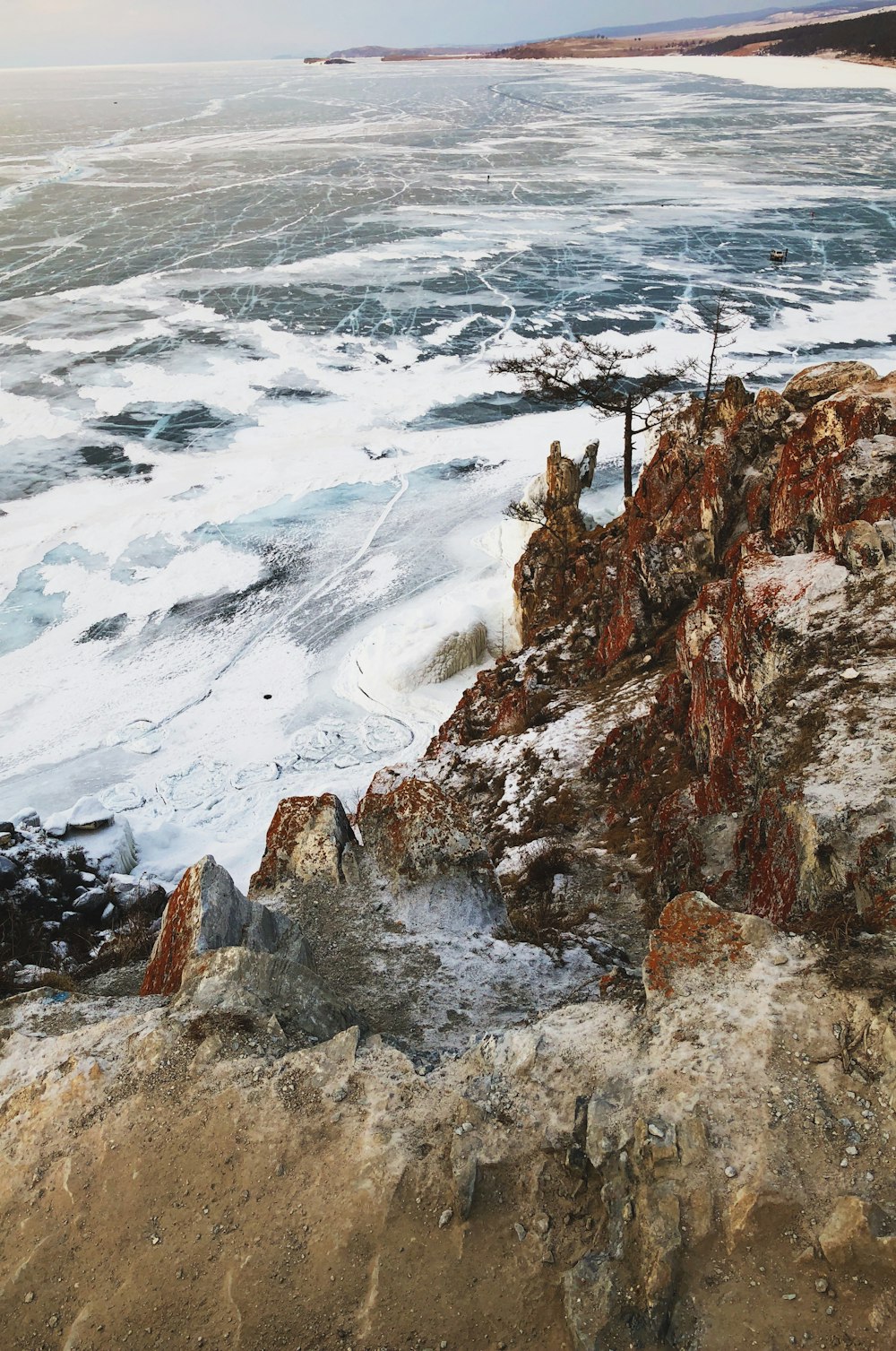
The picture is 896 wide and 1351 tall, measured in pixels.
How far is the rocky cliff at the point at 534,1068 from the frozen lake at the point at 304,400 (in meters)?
5.47

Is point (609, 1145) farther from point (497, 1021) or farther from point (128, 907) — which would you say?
point (128, 907)

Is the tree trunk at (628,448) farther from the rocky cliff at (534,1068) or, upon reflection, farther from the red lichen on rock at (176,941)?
the red lichen on rock at (176,941)

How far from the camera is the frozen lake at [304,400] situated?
16.5 m

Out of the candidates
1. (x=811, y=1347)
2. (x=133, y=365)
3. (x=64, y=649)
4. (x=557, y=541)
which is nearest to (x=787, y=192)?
(x=133, y=365)

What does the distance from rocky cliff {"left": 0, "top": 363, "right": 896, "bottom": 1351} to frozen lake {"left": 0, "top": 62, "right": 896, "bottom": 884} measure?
18.0 ft

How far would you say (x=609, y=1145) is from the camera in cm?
443

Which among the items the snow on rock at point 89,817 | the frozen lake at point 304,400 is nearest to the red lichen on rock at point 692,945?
the frozen lake at point 304,400

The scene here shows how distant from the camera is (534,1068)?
5.07 metres

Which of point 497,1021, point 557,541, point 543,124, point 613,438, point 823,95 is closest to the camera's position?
point 497,1021

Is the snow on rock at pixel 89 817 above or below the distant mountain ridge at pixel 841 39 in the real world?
below

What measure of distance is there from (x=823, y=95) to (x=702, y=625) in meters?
105

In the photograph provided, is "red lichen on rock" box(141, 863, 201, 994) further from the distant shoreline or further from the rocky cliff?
the distant shoreline

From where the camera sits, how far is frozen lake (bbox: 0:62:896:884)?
54.0 ft

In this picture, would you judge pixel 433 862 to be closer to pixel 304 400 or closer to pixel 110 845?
pixel 110 845
